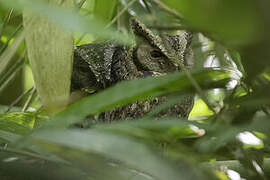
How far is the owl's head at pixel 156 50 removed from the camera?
1169 millimetres

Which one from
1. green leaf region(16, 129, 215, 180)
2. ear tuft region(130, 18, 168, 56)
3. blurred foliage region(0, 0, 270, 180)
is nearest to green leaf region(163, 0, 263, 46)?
blurred foliage region(0, 0, 270, 180)

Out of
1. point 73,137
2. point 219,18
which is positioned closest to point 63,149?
point 73,137

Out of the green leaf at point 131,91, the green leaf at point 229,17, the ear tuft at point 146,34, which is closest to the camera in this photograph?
the green leaf at point 229,17

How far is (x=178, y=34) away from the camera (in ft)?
3.99

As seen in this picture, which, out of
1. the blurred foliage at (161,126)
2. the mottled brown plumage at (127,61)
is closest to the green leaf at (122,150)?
the blurred foliage at (161,126)

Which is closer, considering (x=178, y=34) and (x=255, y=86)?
(x=255, y=86)

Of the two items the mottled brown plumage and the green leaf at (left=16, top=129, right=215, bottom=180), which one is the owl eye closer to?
the mottled brown plumage

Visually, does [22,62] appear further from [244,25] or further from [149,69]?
[244,25]

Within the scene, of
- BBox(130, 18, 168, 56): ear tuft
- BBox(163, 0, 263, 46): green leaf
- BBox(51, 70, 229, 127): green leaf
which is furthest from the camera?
BBox(130, 18, 168, 56): ear tuft

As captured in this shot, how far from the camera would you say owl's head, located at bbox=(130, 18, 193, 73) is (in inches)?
46.0

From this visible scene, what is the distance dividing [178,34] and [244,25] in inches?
36.5

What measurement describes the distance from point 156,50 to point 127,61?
88 mm

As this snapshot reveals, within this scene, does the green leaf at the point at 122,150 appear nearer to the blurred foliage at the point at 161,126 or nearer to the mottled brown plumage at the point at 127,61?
the blurred foliage at the point at 161,126

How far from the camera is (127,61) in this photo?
Answer: 1.21 m
